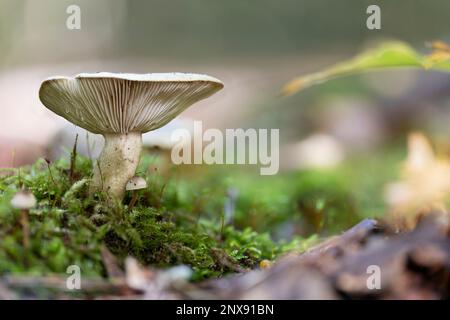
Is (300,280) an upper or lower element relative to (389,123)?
lower

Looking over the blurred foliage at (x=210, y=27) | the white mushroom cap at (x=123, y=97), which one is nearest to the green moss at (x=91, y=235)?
the white mushroom cap at (x=123, y=97)

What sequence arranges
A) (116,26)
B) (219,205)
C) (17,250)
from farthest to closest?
1. (116,26)
2. (219,205)
3. (17,250)

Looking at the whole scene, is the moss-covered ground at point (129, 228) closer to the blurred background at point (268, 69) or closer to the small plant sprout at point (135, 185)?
the small plant sprout at point (135, 185)

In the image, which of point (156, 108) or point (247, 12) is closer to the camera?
point (156, 108)

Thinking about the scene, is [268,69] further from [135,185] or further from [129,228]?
[129,228]

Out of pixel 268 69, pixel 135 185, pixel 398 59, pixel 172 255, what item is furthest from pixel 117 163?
pixel 268 69

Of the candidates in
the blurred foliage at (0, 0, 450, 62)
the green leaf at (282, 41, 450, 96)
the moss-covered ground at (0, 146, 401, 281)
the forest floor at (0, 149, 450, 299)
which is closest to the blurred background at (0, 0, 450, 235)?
the blurred foliage at (0, 0, 450, 62)

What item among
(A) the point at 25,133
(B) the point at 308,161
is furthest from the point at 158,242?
(A) the point at 25,133

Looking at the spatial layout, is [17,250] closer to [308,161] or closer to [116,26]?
[308,161]
